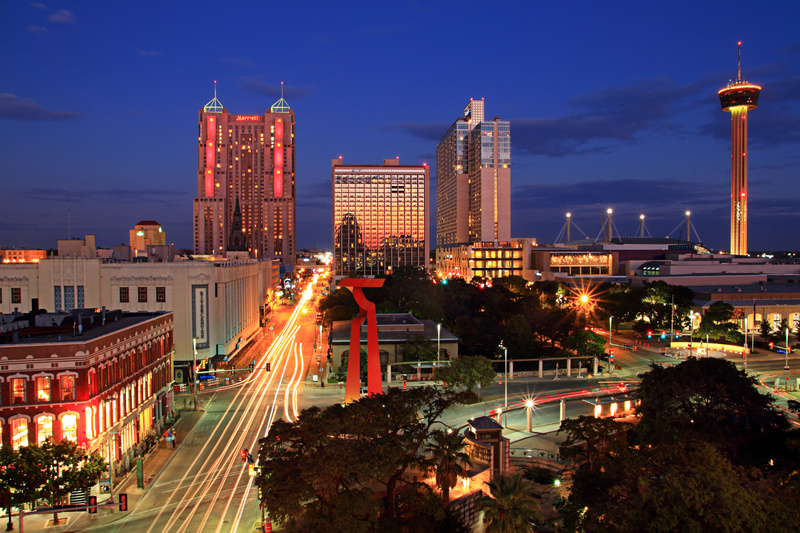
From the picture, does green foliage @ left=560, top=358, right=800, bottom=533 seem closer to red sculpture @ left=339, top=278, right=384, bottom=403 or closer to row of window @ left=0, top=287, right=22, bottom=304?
red sculpture @ left=339, top=278, right=384, bottom=403

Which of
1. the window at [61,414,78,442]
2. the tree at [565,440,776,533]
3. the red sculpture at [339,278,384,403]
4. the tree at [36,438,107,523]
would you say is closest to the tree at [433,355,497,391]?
the red sculpture at [339,278,384,403]

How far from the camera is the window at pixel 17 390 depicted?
29.6 m

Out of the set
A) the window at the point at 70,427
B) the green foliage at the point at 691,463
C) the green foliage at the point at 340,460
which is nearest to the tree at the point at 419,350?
the green foliage at the point at 691,463

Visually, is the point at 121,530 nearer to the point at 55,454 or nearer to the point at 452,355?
the point at 55,454

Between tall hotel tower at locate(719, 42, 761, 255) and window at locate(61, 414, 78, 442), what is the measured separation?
603 feet

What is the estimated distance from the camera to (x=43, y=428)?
30.1 metres

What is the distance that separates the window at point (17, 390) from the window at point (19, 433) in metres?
1.01

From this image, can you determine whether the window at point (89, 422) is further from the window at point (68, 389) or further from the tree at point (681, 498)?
the tree at point (681, 498)

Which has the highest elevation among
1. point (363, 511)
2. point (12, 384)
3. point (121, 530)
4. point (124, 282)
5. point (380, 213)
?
point (380, 213)

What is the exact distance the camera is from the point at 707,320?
71500 mm

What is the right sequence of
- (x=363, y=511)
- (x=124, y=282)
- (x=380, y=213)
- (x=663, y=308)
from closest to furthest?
(x=363, y=511)
(x=124, y=282)
(x=663, y=308)
(x=380, y=213)

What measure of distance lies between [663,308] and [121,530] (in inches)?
3067

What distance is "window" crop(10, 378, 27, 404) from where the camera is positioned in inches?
1166

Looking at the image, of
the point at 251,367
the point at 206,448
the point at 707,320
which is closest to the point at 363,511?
the point at 206,448
